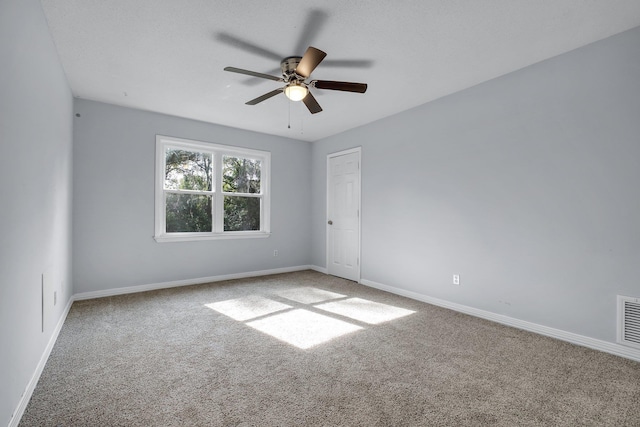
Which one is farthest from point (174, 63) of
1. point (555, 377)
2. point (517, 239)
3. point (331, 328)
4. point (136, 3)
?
point (555, 377)

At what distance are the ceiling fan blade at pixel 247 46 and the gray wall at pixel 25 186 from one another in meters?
1.17

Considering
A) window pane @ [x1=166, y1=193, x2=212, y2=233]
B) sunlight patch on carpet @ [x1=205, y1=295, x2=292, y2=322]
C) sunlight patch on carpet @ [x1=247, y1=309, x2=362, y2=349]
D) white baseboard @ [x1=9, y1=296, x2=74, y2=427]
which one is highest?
window pane @ [x1=166, y1=193, x2=212, y2=233]

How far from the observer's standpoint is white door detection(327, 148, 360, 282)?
4887 millimetres

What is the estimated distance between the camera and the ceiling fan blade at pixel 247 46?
2.44m

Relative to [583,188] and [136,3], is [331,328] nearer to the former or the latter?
[583,188]

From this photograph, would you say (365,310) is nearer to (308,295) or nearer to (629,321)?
(308,295)

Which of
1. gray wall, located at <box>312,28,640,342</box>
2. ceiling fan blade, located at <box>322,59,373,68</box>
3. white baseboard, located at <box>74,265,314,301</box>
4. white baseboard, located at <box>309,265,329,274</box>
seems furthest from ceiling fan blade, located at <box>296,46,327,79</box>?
white baseboard, located at <box>309,265,329,274</box>

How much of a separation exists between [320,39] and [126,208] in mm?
3347

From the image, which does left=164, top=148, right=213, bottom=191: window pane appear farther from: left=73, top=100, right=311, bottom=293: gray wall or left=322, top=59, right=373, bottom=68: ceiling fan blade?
left=322, top=59, right=373, bottom=68: ceiling fan blade

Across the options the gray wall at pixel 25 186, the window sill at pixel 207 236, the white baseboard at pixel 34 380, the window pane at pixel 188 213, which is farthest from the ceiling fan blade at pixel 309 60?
the window sill at pixel 207 236

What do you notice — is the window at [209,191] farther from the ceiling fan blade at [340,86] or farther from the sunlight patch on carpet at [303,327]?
the ceiling fan blade at [340,86]

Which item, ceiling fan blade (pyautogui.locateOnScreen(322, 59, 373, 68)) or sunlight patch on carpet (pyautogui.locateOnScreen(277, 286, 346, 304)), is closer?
ceiling fan blade (pyautogui.locateOnScreen(322, 59, 373, 68))

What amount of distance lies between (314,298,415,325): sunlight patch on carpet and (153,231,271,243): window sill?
2.05 meters

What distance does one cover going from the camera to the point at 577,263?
2.61 meters
